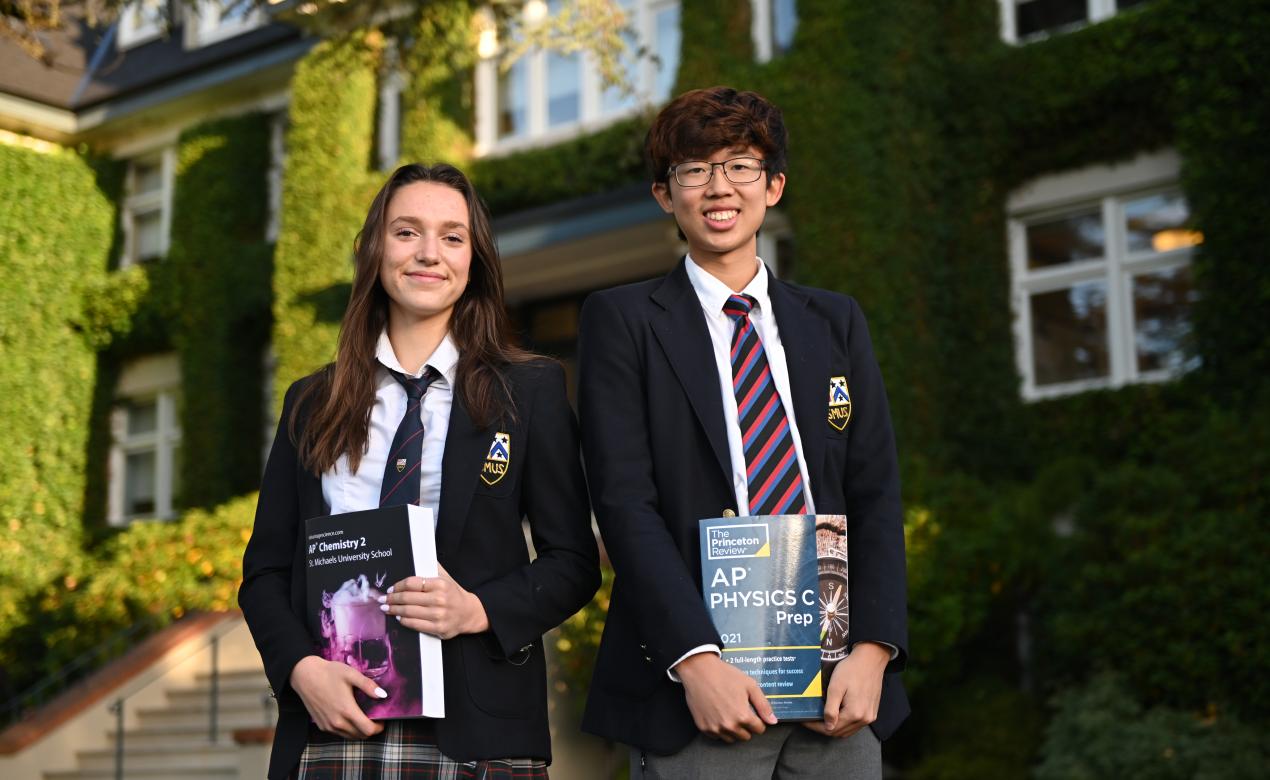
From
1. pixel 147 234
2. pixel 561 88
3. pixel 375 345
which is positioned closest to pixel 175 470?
pixel 147 234

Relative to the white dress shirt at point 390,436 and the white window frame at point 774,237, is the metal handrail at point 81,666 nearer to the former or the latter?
the white window frame at point 774,237

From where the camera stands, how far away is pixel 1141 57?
1085cm

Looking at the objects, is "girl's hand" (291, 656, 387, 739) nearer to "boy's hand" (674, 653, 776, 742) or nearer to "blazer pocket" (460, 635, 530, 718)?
"blazer pocket" (460, 635, 530, 718)

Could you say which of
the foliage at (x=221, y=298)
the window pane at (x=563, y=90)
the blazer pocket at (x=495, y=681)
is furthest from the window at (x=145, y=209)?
the blazer pocket at (x=495, y=681)

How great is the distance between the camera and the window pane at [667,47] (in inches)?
547

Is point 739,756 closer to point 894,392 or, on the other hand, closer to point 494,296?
point 494,296

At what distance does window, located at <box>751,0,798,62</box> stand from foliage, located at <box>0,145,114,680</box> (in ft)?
33.7

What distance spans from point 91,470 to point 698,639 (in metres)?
17.5

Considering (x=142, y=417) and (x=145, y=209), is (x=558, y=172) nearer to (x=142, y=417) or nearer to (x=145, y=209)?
(x=145, y=209)

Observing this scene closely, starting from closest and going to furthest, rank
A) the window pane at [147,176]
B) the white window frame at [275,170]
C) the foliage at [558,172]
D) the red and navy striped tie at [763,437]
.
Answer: the red and navy striped tie at [763,437], the foliage at [558,172], the white window frame at [275,170], the window pane at [147,176]

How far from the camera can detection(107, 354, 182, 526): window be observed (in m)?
18.3

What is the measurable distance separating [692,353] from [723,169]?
0.40 metres

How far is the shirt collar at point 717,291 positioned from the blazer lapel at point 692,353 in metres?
0.02

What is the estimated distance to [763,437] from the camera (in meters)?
2.80
